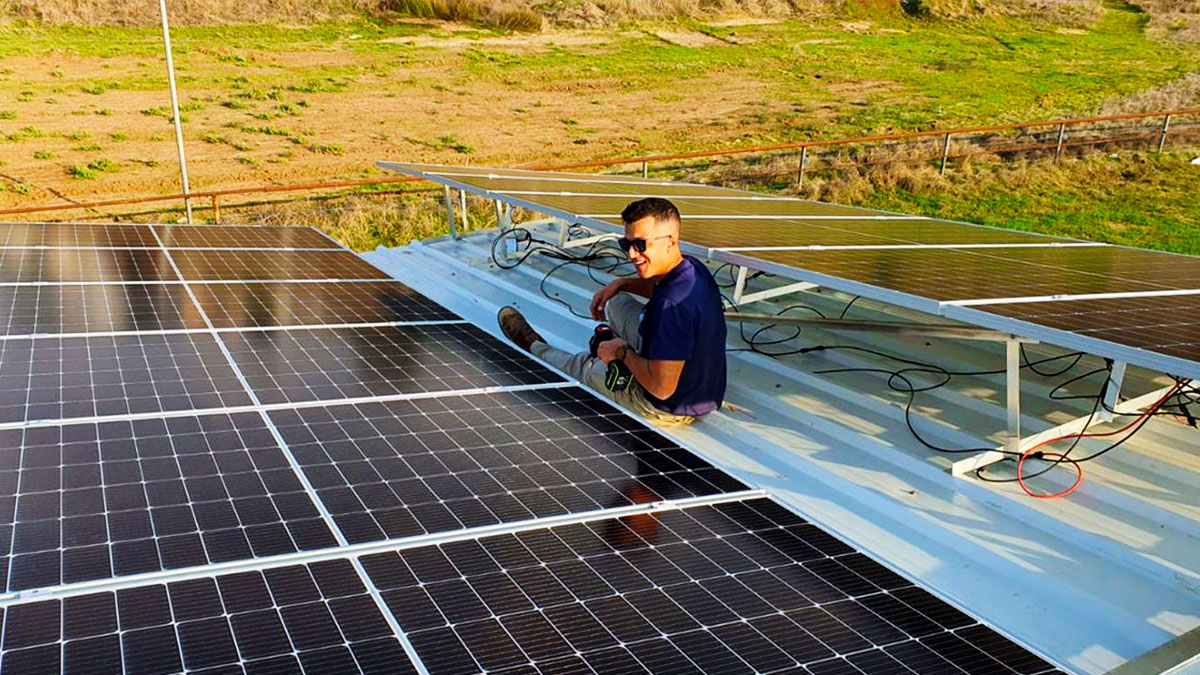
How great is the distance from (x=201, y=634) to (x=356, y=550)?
0.81m

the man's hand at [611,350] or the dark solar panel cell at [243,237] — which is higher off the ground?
the man's hand at [611,350]

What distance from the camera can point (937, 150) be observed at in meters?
31.1

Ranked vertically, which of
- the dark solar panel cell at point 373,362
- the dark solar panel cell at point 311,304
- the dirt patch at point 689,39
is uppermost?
the dirt patch at point 689,39

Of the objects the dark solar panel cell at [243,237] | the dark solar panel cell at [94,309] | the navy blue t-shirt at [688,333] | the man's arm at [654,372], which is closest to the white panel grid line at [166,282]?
the dark solar panel cell at [94,309]

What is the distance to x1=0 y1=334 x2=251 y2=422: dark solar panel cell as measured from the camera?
18.2 feet

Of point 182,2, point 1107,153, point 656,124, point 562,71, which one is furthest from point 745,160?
point 182,2

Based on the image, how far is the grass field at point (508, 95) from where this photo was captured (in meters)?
33.6

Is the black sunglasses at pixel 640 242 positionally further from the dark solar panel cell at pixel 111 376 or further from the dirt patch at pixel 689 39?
the dirt patch at pixel 689 39

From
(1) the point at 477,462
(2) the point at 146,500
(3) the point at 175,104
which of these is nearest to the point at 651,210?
(1) the point at 477,462

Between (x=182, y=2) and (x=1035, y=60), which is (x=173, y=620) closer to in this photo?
(x=182, y=2)

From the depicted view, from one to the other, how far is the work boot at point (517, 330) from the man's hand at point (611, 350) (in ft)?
6.25

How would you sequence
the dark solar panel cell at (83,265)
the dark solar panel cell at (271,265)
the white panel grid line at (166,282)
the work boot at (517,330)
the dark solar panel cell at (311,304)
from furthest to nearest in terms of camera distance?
the dark solar panel cell at (271,265), the dark solar panel cell at (83,265), the white panel grid line at (166,282), the work boot at (517,330), the dark solar panel cell at (311,304)

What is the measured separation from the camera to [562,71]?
51188 millimetres

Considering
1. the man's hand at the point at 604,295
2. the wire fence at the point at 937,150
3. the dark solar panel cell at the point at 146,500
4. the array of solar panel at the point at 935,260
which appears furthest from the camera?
the wire fence at the point at 937,150
